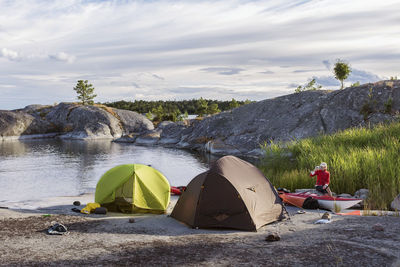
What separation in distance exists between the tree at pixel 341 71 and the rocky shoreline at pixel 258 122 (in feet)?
9.31

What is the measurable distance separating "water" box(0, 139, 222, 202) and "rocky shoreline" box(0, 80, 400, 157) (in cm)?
458

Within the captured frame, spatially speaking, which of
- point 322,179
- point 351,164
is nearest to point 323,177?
point 322,179

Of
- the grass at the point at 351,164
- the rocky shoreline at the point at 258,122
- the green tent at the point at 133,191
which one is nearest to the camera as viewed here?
the green tent at the point at 133,191

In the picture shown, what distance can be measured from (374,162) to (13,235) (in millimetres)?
11497

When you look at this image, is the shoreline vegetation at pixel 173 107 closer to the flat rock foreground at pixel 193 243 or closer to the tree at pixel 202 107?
the tree at pixel 202 107

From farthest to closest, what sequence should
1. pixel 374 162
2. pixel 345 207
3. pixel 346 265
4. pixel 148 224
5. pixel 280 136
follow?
1. pixel 280 136
2. pixel 374 162
3. pixel 345 207
4. pixel 148 224
5. pixel 346 265

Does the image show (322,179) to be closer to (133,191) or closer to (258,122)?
(133,191)

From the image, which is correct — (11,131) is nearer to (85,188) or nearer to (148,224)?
(85,188)

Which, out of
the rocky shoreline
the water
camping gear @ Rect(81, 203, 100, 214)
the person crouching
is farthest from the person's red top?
the rocky shoreline

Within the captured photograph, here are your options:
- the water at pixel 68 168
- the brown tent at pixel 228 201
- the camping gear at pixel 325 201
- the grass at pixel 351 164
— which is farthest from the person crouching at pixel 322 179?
the water at pixel 68 168

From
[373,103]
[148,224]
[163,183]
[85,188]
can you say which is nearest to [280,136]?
[373,103]

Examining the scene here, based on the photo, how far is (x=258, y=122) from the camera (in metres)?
36.2

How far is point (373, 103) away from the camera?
3080cm

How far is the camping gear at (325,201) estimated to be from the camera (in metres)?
11.2
